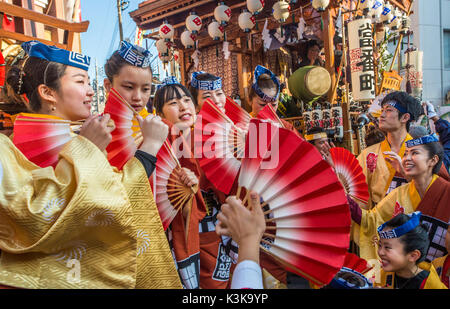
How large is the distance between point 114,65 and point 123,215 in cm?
113

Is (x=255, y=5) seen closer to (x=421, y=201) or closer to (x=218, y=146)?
(x=421, y=201)

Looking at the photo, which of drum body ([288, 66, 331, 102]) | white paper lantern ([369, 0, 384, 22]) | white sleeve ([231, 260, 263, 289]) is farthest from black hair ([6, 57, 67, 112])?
white paper lantern ([369, 0, 384, 22])

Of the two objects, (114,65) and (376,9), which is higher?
(376,9)

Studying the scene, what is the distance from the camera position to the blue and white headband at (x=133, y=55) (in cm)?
205

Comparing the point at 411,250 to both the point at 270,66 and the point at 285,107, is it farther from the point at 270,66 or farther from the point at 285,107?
the point at 270,66

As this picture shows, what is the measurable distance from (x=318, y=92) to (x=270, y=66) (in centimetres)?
290

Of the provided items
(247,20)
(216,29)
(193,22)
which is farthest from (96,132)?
(193,22)

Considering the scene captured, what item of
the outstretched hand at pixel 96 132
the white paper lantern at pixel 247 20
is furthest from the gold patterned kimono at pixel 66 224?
the white paper lantern at pixel 247 20

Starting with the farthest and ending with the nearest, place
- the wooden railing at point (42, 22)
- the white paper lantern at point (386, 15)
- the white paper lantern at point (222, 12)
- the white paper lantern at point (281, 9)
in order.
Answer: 1. the white paper lantern at point (386, 15)
2. the white paper lantern at point (222, 12)
3. the white paper lantern at point (281, 9)
4. the wooden railing at point (42, 22)

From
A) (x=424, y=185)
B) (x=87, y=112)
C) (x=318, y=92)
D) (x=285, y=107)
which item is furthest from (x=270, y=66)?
(x=87, y=112)

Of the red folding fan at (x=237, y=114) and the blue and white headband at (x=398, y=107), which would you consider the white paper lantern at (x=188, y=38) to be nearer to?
the blue and white headband at (x=398, y=107)

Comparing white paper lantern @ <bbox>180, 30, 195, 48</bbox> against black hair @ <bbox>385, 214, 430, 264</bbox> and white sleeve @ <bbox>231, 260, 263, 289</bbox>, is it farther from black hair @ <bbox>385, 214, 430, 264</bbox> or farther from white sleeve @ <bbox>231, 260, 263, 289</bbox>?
white sleeve @ <bbox>231, 260, 263, 289</bbox>

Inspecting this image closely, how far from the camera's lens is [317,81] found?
6.76 meters

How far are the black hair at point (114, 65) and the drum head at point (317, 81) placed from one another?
5.08m
